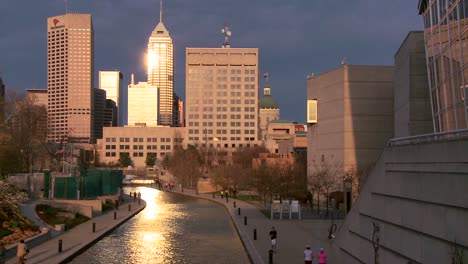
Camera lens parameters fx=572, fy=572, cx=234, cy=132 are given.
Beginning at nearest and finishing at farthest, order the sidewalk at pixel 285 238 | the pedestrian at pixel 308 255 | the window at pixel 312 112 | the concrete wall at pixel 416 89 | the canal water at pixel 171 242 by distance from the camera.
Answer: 1. the pedestrian at pixel 308 255
2. the sidewalk at pixel 285 238
3. the canal water at pixel 171 242
4. the concrete wall at pixel 416 89
5. the window at pixel 312 112

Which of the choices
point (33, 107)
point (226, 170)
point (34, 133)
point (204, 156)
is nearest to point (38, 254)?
point (34, 133)

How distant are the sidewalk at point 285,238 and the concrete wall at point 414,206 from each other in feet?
11.6

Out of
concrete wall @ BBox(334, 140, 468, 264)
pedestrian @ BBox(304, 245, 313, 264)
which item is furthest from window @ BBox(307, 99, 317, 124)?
pedestrian @ BBox(304, 245, 313, 264)

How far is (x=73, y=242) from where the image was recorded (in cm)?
3216

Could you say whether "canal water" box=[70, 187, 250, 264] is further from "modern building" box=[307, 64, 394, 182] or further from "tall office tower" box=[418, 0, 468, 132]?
"modern building" box=[307, 64, 394, 182]

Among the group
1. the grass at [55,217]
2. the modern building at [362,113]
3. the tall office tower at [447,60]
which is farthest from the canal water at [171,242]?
the modern building at [362,113]

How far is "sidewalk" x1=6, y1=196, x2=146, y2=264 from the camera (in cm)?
2634

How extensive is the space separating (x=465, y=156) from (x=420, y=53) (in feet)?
98.9

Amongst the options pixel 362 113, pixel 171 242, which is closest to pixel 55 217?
pixel 171 242

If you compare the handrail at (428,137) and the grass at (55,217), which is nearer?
the handrail at (428,137)

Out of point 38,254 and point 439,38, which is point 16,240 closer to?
point 38,254

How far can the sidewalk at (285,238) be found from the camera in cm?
2711

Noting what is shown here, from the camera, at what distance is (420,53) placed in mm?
43438

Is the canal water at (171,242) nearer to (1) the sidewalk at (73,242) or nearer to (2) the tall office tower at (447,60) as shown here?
(1) the sidewalk at (73,242)
